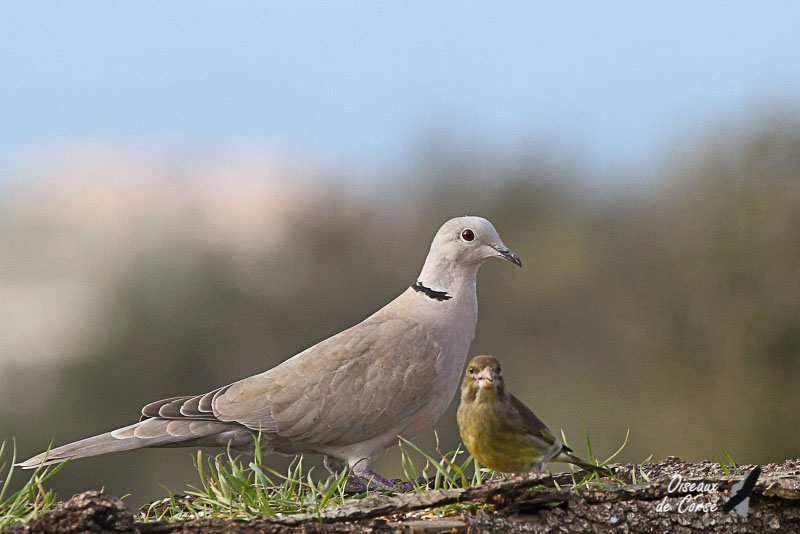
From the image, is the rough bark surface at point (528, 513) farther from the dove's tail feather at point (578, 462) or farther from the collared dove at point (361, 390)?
the collared dove at point (361, 390)

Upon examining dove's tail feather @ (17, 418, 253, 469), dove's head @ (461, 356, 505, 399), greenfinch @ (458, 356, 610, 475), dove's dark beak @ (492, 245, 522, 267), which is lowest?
dove's tail feather @ (17, 418, 253, 469)

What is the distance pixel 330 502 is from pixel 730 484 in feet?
6.00

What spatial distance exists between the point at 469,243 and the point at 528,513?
1901 mm

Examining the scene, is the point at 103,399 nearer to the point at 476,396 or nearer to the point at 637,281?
the point at 637,281

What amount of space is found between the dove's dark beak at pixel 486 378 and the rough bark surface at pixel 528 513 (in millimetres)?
391

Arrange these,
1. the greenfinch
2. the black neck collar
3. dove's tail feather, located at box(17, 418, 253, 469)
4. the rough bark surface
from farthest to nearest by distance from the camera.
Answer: the black neck collar → dove's tail feather, located at box(17, 418, 253, 469) → the greenfinch → the rough bark surface

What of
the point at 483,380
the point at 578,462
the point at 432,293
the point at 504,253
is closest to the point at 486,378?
the point at 483,380

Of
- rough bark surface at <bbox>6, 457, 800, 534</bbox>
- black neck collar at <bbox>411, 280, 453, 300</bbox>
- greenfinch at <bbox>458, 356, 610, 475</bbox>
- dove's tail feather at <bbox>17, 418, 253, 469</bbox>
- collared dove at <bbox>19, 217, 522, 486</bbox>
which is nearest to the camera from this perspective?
rough bark surface at <bbox>6, 457, 800, 534</bbox>

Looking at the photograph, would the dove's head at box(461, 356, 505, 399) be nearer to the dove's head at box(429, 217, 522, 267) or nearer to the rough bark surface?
the rough bark surface

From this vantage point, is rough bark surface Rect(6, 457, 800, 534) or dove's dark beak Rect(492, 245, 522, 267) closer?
rough bark surface Rect(6, 457, 800, 534)

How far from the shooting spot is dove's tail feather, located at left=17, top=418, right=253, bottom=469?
500 centimetres

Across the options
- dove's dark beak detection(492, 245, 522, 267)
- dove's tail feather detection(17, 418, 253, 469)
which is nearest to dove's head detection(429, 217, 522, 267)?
dove's dark beak detection(492, 245, 522, 267)

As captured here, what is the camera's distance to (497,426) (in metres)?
3.74

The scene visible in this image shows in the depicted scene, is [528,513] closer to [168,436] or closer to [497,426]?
[497,426]
